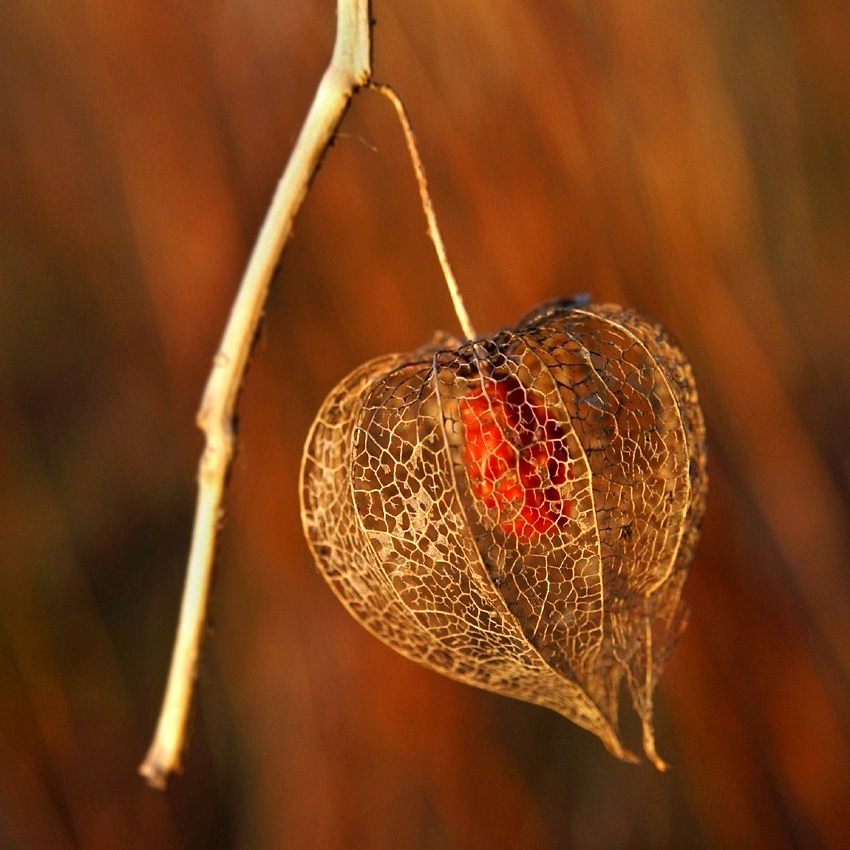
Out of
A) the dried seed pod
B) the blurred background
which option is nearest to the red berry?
the dried seed pod

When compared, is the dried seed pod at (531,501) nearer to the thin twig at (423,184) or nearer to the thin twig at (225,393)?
the thin twig at (423,184)

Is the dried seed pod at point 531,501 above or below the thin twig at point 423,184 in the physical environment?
below

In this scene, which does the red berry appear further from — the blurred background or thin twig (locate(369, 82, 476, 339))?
the blurred background

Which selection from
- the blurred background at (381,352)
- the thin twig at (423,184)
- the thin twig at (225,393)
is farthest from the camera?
the blurred background at (381,352)

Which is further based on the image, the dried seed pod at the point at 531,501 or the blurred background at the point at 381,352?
the blurred background at the point at 381,352

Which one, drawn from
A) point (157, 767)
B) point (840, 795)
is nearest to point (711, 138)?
point (840, 795)

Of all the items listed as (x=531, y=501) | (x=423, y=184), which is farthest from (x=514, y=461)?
(x=423, y=184)

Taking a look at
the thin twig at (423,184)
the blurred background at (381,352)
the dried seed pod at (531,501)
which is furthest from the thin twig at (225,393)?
the blurred background at (381,352)

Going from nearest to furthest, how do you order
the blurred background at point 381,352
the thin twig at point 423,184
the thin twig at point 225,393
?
the thin twig at point 225,393 → the thin twig at point 423,184 → the blurred background at point 381,352
